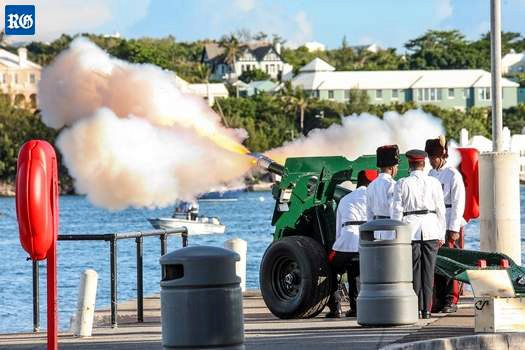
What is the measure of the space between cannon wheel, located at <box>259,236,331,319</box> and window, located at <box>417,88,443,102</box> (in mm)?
156689

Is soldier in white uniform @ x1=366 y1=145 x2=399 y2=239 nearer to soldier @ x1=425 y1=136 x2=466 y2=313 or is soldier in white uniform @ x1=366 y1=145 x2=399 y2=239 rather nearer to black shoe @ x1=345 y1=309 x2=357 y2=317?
black shoe @ x1=345 y1=309 x2=357 y2=317

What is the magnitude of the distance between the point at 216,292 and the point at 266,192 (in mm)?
139230

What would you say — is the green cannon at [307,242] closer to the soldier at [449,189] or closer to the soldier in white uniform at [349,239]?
the soldier in white uniform at [349,239]

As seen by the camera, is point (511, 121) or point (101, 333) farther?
point (511, 121)

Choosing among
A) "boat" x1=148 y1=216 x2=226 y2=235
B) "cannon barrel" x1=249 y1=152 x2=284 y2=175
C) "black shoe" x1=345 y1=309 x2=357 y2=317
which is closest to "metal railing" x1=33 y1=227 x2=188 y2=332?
"cannon barrel" x1=249 y1=152 x2=284 y2=175

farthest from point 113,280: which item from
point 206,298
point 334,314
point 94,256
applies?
point 94,256

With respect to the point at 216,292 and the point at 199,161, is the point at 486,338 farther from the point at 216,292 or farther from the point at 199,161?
the point at 199,161

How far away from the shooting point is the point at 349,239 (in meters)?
18.9

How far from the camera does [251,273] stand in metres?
41.4

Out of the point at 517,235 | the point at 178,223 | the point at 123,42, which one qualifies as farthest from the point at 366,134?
the point at 123,42

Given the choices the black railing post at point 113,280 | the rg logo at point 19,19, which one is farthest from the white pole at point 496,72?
the rg logo at point 19,19

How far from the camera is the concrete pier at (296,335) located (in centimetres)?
1608

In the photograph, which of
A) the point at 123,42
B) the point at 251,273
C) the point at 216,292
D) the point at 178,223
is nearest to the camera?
the point at 216,292

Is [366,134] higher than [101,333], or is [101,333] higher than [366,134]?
[366,134]
